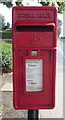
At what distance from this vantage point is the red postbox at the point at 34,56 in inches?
105

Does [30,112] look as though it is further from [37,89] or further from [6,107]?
[6,107]

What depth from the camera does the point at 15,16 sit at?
8.82 ft

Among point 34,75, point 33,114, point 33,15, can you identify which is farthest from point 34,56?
point 33,114

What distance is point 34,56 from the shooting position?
2699 mm

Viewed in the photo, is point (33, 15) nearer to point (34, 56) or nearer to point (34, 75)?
point (34, 56)

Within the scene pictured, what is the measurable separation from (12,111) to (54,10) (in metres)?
2.69

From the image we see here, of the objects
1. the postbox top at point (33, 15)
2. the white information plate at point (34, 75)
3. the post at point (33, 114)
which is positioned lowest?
the post at point (33, 114)

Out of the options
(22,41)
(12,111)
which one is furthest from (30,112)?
(12,111)

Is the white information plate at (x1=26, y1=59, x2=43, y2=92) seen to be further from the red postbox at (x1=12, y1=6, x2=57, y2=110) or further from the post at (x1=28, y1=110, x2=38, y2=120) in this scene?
the post at (x1=28, y1=110, x2=38, y2=120)

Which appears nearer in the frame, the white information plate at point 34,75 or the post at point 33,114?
the white information plate at point 34,75

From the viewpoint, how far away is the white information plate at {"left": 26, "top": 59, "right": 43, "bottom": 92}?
8.97 feet

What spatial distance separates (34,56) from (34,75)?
227mm

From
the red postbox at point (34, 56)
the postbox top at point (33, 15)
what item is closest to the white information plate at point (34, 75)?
the red postbox at point (34, 56)

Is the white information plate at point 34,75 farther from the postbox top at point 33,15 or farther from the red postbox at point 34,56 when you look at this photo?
the postbox top at point 33,15
